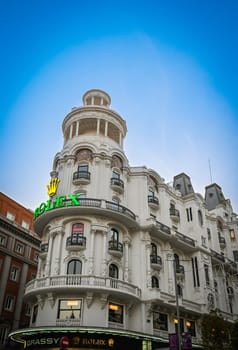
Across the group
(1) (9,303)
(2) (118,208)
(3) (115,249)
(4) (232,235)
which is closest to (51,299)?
(3) (115,249)

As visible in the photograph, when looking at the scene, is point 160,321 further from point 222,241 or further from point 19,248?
point 222,241

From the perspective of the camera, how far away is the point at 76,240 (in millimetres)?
32469

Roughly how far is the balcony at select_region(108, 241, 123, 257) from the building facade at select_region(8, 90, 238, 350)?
0.10 m

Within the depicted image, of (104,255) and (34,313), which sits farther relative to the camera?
(34,313)

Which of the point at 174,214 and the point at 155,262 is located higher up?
the point at 174,214

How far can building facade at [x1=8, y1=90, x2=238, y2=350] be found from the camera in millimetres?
29109

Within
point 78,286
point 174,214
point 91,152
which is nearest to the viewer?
point 78,286

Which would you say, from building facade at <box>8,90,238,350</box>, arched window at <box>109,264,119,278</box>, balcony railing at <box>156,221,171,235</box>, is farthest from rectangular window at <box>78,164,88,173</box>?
arched window at <box>109,264,119,278</box>

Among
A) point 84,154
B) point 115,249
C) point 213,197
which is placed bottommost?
point 115,249

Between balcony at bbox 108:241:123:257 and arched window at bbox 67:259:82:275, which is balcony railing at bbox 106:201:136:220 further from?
arched window at bbox 67:259:82:275

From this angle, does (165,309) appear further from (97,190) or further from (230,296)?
(230,296)

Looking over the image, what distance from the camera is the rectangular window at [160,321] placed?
33000mm

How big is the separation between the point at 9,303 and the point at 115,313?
17348 mm

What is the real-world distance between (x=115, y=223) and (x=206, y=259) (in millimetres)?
16098
